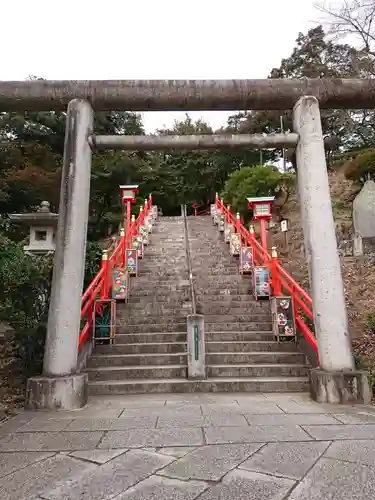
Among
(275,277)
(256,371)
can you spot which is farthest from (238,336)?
(275,277)

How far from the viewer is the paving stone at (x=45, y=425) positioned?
3538 millimetres

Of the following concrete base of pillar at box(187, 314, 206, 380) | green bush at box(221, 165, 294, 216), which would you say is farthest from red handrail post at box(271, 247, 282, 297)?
green bush at box(221, 165, 294, 216)

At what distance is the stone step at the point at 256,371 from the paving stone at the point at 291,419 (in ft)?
5.40

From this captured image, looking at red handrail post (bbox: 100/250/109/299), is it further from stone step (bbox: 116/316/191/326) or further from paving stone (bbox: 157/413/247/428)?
paving stone (bbox: 157/413/247/428)

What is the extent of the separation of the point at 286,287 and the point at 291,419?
3138mm

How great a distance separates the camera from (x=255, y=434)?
3277 mm

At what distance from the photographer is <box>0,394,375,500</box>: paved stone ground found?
225 cm

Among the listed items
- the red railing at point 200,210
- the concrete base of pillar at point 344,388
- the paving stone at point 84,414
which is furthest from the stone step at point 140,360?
the red railing at point 200,210

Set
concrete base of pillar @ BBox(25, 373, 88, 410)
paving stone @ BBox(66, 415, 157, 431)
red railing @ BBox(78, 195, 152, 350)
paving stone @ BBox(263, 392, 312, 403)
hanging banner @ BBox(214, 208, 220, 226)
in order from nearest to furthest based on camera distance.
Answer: paving stone @ BBox(66, 415, 157, 431) → concrete base of pillar @ BBox(25, 373, 88, 410) → paving stone @ BBox(263, 392, 312, 403) → red railing @ BBox(78, 195, 152, 350) → hanging banner @ BBox(214, 208, 220, 226)

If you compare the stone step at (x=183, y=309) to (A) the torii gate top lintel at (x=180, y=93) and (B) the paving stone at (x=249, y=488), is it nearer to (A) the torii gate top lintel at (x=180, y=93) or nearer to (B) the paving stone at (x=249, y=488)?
(A) the torii gate top lintel at (x=180, y=93)

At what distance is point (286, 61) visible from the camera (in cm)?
2580

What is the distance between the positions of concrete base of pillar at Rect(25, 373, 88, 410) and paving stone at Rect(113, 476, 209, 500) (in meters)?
2.28

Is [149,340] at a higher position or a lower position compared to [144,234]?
lower

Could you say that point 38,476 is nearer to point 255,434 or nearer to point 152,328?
point 255,434
